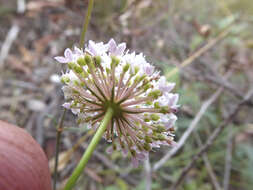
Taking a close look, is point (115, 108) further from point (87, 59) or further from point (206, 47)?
point (206, 47)

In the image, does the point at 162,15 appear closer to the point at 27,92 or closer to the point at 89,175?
the point at 27,92

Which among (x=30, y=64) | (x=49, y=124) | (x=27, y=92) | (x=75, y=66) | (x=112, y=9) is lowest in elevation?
(x=75, y=66)

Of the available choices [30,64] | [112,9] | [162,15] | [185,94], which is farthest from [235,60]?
[30,64]

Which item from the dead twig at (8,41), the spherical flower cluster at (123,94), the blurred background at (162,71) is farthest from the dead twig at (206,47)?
the dead twig at (8,41)

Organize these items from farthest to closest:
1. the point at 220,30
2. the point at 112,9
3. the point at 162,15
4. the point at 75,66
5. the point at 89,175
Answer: the point at 162,15
the point at 112,9
the point at 220,30
the point at 89,175
the point at 75,66

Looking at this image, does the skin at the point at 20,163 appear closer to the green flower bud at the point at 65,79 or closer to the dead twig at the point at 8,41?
the green flower bud at the point at 65,79

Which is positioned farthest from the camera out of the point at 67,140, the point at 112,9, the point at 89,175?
the point at 112,9
